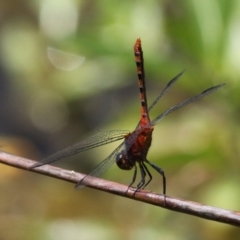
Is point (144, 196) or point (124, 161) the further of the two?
point (124, 161)

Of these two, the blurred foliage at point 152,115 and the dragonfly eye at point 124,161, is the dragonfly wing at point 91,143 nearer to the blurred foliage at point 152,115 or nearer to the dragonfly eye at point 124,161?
the dragonfly eye at point 124,161

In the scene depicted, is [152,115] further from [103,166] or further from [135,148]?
[103,166]

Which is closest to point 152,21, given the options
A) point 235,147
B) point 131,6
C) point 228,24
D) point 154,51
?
point 131,6

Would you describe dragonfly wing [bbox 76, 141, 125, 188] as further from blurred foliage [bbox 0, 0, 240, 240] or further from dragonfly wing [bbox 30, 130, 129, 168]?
blurred foliage [bbox 0, 0, 240, 240]

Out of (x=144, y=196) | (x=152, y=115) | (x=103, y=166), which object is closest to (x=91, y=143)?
(x=103, y=166)

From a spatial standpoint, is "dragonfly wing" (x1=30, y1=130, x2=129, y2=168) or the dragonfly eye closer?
"dragonfly wing" (x1=30, y1=130, x2=129, y2=168)

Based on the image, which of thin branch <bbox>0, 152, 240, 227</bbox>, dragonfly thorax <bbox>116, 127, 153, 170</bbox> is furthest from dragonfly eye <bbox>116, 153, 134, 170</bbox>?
thin branch <bbox>0, 152, 240, 227</bbox>

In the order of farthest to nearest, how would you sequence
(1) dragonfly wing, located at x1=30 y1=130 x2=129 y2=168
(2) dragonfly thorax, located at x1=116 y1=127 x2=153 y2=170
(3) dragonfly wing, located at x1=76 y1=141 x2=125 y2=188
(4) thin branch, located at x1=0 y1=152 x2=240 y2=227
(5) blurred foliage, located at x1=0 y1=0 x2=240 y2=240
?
(5) blurred foliage, located at x1=0 y1=0 x2=240 y2=240
(2) dragonfly thorax, located at x1=116 y1=127 x2=153 y2=170
(1) dragonfly wing, located at x1=30 y1=130 x2=129 y2=168
(3) dragonfly wing, located at x1=76 y1=141 x2=125 y2=188
(4) thin branch, located at x1=0 y1=152 x2=240 y2=227
